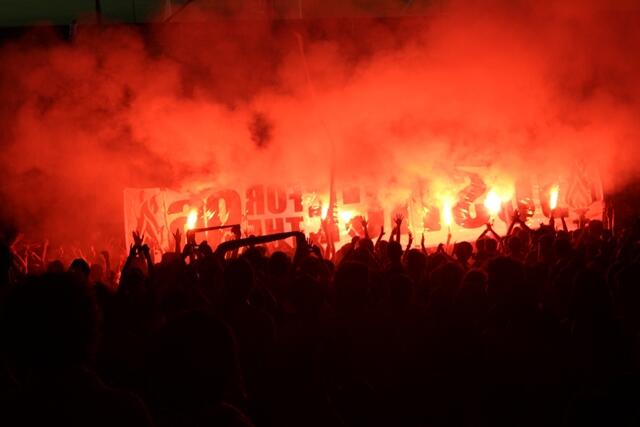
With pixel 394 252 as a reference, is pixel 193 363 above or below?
below

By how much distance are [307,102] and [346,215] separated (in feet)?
6.14

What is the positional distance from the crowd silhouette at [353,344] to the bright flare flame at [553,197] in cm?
639

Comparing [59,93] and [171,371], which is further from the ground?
[59,93]

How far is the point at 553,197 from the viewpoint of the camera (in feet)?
31.7

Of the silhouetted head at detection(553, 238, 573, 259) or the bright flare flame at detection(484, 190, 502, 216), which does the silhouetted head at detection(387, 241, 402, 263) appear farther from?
the bright flare flame at detection(484, 190, 502, 216)

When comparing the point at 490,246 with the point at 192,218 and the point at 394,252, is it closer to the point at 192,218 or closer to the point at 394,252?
the point at 394,252

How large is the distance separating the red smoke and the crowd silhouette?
637cm

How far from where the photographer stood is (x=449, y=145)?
32.9ft

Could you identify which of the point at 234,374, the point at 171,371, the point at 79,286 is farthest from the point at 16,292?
the point at 234,374

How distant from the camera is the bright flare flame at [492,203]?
31.2ft

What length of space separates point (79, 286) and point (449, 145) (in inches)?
359

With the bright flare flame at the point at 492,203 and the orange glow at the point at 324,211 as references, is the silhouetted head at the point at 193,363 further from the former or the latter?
the bright flare flame at the point at 492,203

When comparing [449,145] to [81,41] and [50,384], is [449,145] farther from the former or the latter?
[50,384]

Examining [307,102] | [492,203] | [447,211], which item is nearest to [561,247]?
[447,211]
